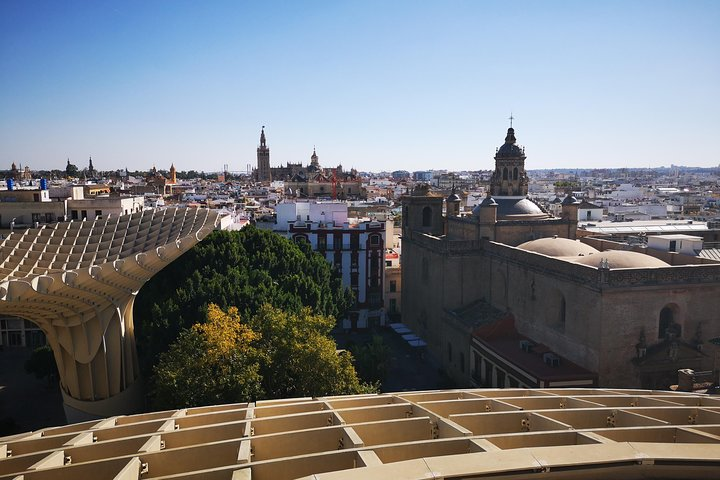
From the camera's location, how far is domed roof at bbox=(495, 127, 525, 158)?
44.2 metres

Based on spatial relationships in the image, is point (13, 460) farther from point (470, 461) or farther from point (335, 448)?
point (470, 461)

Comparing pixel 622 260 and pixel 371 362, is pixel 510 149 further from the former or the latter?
pixel 371 362

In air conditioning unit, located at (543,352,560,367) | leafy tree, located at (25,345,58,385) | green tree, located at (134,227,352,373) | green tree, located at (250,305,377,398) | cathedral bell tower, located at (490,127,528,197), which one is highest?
cathedral bell tower, located at (490,127,528,197)

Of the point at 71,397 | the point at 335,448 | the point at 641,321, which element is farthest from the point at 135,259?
the point at 641,321

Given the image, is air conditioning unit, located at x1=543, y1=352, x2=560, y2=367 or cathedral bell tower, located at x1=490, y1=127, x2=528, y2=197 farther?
cathedral bell tower, located at x1=490, y1=127, x2=528, y2=197

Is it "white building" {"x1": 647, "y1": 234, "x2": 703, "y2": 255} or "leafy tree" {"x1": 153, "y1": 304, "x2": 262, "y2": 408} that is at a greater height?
"white building" {"x1": 647, "y1": 234, "x2": 703, "y2": 255}

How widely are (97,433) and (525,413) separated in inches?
420

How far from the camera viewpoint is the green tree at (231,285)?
98.6 ft

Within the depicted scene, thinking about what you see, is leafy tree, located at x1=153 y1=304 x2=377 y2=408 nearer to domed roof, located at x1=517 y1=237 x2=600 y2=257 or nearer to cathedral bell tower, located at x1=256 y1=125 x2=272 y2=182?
domed roof, located at x1=517 y1=237 x2=600 y2=257

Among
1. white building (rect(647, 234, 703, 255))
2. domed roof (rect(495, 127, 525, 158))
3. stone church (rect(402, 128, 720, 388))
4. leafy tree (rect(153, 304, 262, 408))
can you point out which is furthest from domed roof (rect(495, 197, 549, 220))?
leafy tree (rect(153, 304, 262, 408))

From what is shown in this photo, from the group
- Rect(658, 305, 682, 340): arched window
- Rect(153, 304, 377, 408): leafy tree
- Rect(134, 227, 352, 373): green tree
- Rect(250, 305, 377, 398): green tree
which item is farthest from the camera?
Rect(134, 227, 352, 373): green tree

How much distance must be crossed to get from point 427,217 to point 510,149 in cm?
814

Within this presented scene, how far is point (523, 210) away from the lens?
4172 cm

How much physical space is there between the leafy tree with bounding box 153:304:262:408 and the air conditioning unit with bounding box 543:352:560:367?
14.9m
